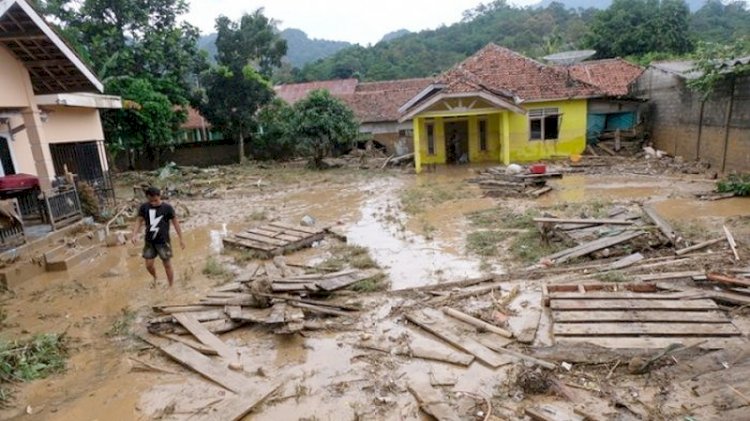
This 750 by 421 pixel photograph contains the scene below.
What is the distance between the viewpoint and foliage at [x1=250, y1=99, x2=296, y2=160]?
27.7 meters

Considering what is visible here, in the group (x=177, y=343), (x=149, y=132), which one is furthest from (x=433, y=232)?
(x=149, y=132)

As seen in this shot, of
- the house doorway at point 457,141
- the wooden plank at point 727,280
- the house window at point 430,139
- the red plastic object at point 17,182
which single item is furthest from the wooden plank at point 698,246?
the house window at point 430,139

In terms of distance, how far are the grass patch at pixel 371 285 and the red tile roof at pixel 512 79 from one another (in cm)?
1420

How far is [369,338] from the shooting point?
18.1 feet

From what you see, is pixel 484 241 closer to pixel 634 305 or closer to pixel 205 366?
pixel 634 305

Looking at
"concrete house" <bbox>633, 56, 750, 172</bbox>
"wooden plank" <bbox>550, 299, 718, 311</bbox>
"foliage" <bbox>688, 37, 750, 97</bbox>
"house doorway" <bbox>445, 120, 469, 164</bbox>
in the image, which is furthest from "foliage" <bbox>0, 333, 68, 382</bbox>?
"house doorway" <bbox>445, 120, 469, 164</bbox>

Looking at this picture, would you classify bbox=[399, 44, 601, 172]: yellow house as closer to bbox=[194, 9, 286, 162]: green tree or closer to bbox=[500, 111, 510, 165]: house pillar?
bbox=[500, 111, 510, 165]: house pillar

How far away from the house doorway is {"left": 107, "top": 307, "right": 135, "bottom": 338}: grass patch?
18.4 m

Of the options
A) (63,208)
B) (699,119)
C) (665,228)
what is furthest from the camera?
(699,119)

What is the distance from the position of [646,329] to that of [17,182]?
1203cm

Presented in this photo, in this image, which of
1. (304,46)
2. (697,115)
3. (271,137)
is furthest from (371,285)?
(304,46)

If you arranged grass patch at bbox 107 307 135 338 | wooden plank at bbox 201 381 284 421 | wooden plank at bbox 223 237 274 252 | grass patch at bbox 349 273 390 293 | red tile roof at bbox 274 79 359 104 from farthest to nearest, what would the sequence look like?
1. red tile roof at bbox 274 79 359 104
2. wooden plank at bbox 223 237 274 252
3. grass patch at bbox 349 273 390 293
4. grass patch at bbox 107 307 135 338
5. wooden plank at bbox 201 381 284 421

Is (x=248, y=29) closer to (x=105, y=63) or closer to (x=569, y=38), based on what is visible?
(x=105, y=63)

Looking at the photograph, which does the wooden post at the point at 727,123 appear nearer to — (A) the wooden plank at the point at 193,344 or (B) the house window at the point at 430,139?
(B) the house window at the point at 430,139
